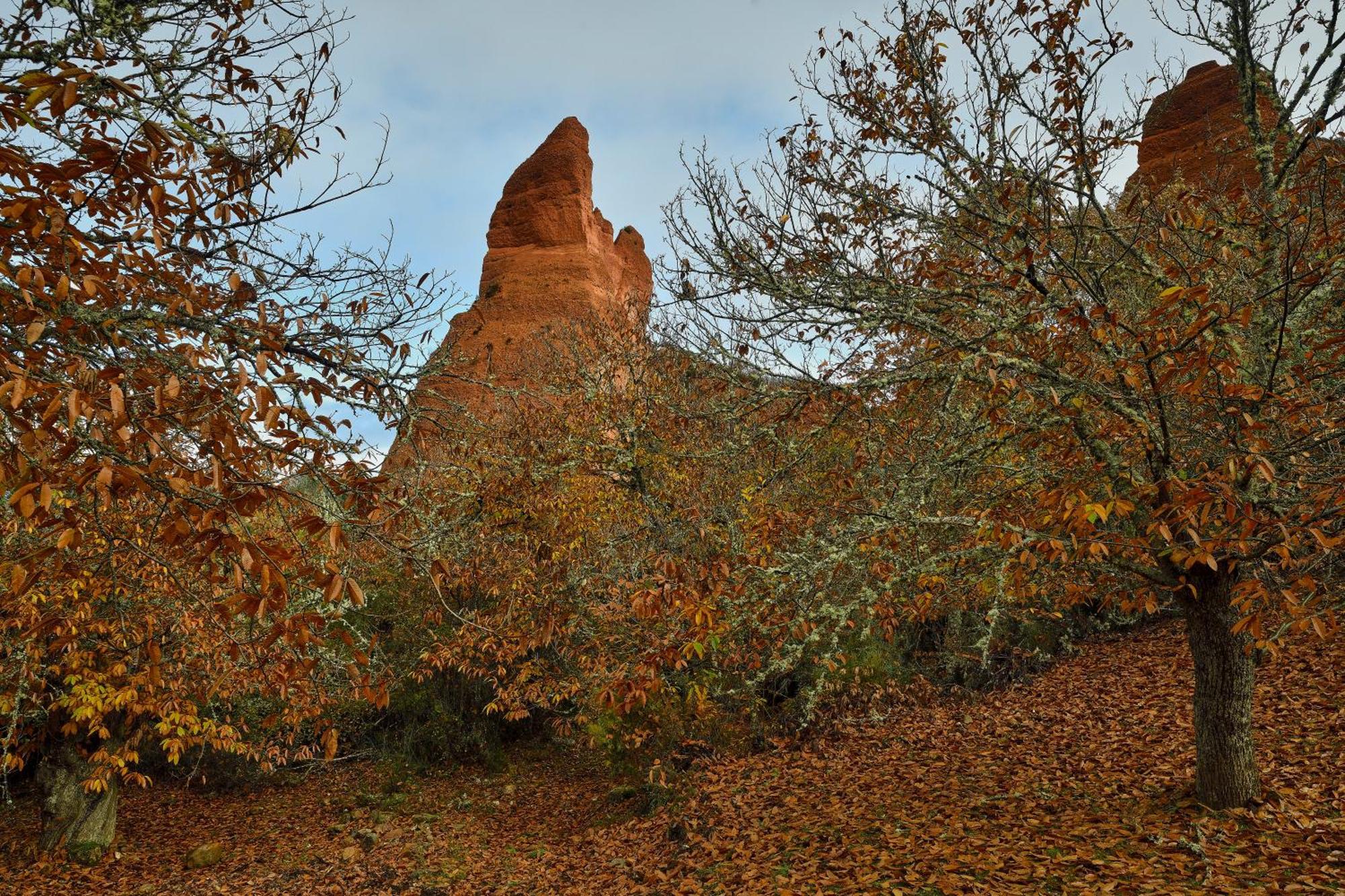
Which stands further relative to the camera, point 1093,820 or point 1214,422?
point 1093,820

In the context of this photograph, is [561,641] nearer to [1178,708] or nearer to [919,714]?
[919,714]

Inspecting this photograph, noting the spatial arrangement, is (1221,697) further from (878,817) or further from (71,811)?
(71,811)

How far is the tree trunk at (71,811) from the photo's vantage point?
1133cm

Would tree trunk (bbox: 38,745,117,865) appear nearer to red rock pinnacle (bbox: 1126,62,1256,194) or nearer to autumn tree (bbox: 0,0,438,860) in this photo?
autumn tree (bbox: 0,0,438,860)

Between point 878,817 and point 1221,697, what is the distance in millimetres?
3847

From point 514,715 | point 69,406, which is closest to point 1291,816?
point 69,406

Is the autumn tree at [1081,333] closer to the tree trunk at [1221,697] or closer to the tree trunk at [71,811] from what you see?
the tree trunk at [1221,697]

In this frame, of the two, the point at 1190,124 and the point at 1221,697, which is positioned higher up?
the point at 1190,124

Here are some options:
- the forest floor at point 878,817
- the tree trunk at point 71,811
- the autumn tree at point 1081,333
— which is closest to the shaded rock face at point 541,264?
the forest floor at point 878,817

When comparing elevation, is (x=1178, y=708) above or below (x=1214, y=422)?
below

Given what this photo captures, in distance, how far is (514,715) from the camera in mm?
13219

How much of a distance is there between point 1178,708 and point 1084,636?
5.51 meters

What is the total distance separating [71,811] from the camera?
11.4m

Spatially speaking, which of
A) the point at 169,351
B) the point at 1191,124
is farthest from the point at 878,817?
the point at 1191,124
